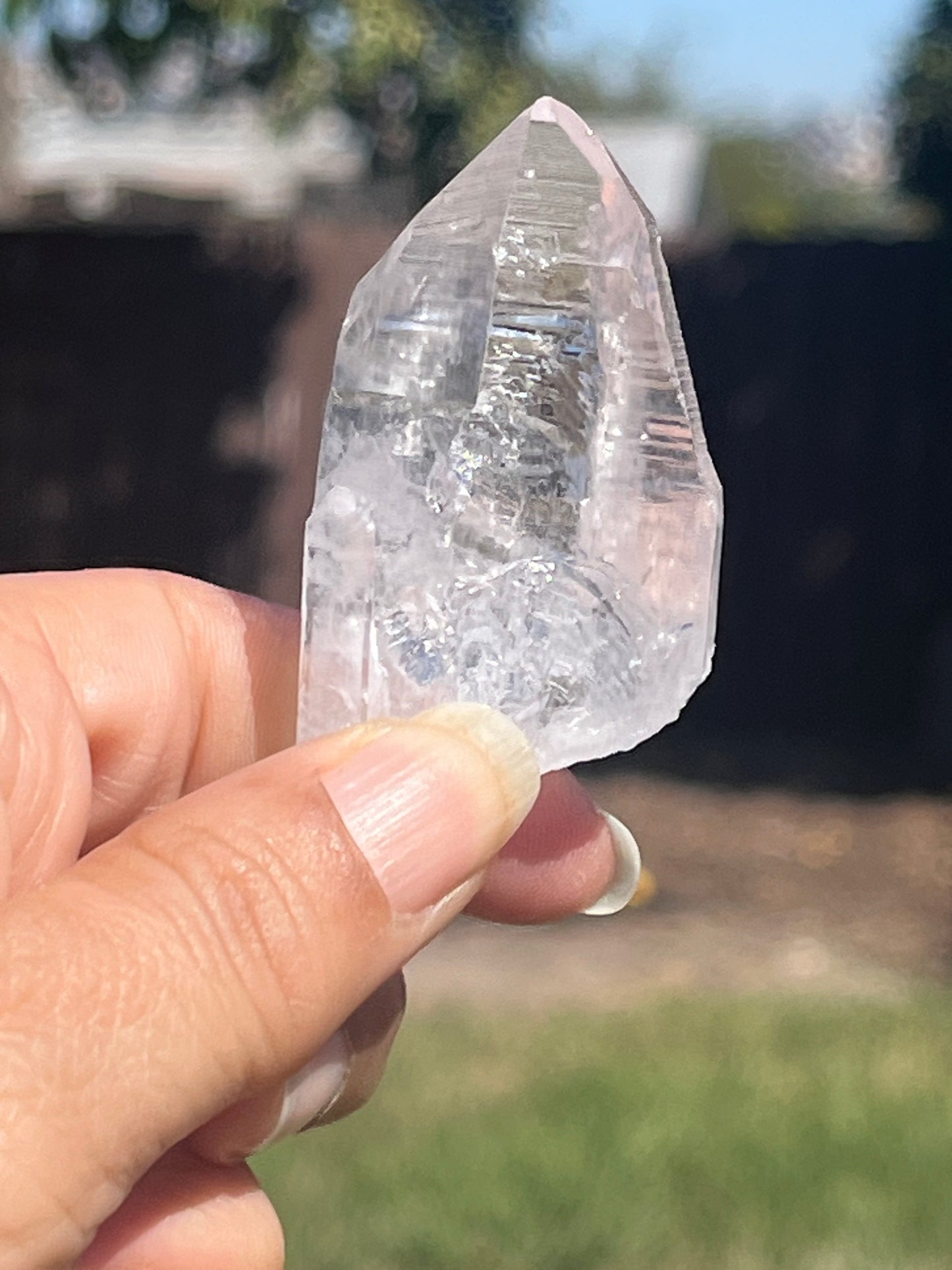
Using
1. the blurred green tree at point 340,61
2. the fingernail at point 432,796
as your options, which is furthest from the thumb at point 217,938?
the blurred green tree at point 340,61

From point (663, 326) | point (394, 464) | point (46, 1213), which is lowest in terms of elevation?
point (46, 1213)

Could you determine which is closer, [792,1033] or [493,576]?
[493,576]

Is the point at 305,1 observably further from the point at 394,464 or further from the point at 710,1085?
the point at 394,464

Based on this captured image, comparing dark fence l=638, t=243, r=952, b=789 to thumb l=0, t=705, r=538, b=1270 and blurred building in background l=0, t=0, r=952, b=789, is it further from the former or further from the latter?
thumb l=0, t=705, r=538, b=1270

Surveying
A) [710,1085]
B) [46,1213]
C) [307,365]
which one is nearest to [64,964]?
[46,1213]

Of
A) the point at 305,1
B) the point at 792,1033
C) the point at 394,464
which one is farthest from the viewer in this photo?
the point at 305,1

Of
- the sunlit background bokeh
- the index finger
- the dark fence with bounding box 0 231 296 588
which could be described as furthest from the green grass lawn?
the dark fence with bounding box 0 231 296 588

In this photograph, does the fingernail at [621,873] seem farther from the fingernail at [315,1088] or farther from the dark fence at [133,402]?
the dark fence at [133,402]
